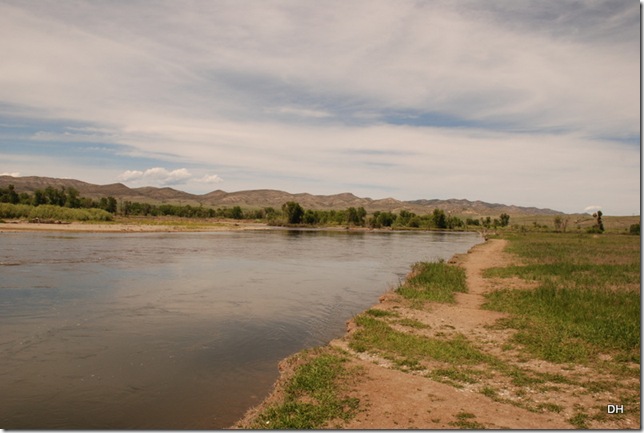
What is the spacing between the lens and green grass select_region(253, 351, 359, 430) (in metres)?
9.39

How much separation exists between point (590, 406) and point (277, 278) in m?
26.8

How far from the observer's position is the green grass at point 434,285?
24.2 m

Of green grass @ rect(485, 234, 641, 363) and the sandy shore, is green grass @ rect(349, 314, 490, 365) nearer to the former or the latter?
green grass @ rect(485, 234, 641, 363)

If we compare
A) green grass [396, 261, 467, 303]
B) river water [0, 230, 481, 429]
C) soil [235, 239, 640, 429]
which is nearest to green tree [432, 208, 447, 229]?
river water [0, 230, 481, 429]

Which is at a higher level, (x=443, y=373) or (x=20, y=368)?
(x=443, y=373)

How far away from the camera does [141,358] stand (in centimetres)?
1526

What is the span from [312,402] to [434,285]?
1831 cm

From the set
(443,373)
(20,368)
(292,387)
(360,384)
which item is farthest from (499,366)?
(20,368)

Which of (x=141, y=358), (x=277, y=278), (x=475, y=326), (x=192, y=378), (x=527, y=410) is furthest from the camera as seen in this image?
(x=277, y=278)

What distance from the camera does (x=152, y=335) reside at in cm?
1797

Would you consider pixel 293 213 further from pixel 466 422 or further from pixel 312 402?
pixel 466 422

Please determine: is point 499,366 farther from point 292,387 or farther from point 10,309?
point 10,309

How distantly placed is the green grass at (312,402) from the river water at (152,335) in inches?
54.7

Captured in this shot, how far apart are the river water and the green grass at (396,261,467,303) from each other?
281 cm
